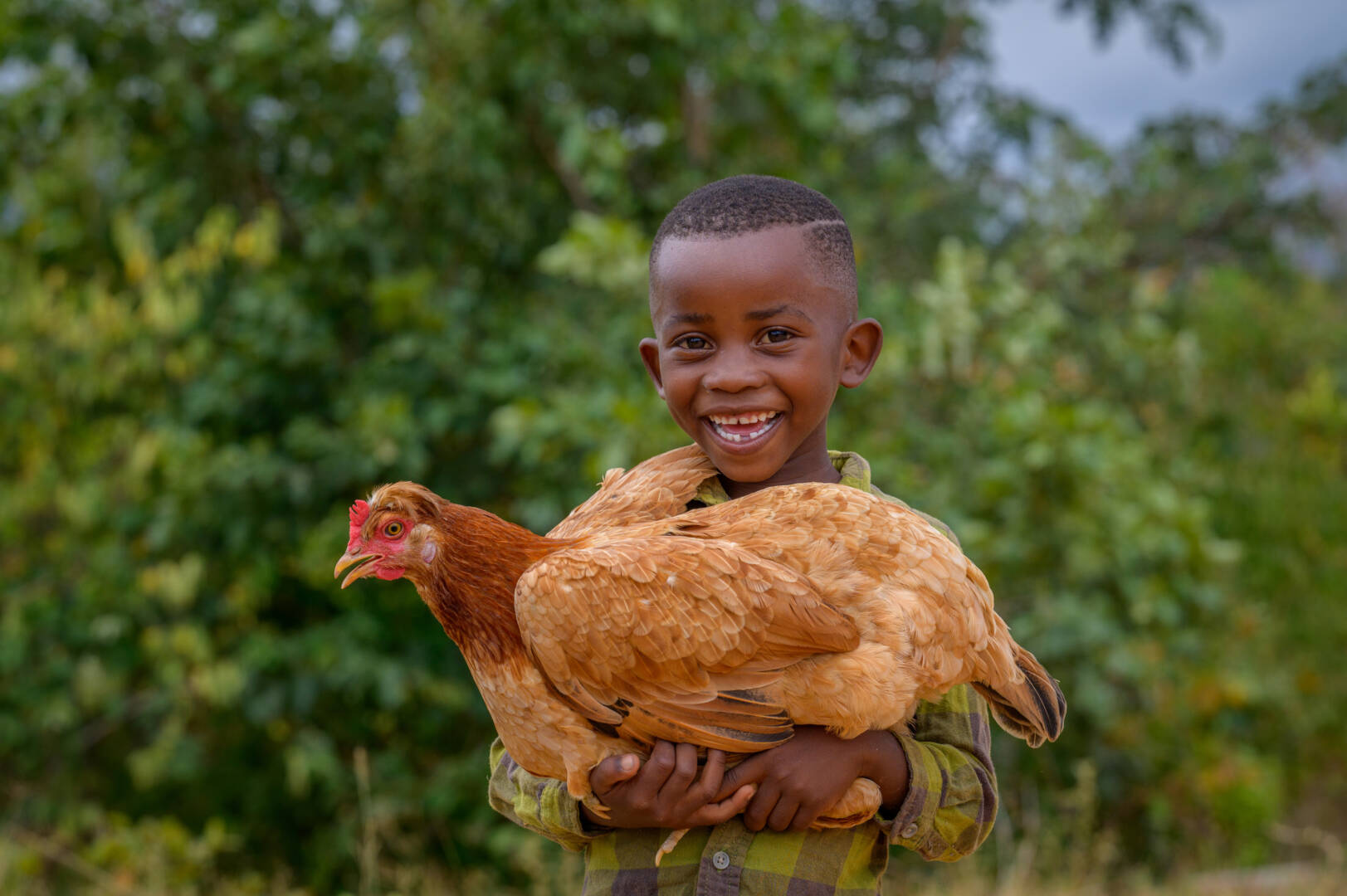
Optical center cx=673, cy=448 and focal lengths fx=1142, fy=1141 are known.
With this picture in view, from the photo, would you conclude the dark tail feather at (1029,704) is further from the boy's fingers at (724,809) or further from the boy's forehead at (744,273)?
the boy's forehead at (744,273)

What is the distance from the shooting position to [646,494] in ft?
5.91

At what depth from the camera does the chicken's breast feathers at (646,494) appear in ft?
5.78

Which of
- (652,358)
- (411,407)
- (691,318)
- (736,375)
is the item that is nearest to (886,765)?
(736,375)

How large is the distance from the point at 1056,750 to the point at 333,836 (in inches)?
127

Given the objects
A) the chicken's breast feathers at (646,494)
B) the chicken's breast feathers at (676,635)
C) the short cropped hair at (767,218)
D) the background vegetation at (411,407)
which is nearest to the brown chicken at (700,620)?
the chicken's breast feathers at (676,635)

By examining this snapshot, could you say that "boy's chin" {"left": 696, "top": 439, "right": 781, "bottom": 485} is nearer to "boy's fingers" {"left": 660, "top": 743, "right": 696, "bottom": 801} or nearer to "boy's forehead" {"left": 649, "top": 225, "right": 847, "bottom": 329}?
"boy's forehead" {"left": 649, "top": 225, "right": 847, "bottom": 329}

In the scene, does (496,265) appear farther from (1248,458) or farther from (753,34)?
(1248,458)

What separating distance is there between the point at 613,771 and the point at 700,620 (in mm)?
229

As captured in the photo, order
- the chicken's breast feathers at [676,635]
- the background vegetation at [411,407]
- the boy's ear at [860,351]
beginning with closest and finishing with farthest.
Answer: the chicken's breast feathers at [676,635] → the boy's ear at [860,351] → the background vegetation at [411,407]

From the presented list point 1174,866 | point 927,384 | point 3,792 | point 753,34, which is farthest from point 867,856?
point 3,792

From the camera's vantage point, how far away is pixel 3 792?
17.6 feet

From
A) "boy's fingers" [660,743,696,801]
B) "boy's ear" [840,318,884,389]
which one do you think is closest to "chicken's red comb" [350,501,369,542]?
"boy's fingers" [660,743,696,801]

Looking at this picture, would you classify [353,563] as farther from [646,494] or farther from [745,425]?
[745,425]

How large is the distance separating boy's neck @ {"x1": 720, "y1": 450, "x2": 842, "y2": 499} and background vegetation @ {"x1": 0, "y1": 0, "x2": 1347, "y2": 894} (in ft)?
6.77
